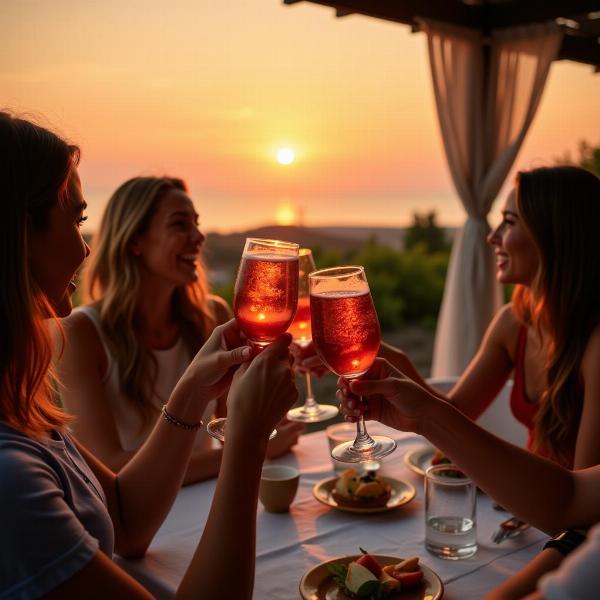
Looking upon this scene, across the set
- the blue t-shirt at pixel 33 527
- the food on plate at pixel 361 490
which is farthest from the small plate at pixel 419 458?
the blue t-shirt at pixel 33 527

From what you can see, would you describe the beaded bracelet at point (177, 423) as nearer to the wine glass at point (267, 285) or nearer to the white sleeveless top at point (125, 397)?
the wine glass at point (267, 285)

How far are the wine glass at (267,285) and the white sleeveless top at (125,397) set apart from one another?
3.55ft

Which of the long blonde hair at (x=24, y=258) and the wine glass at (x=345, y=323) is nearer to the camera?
the long blonde hair at (x=24, y=258)

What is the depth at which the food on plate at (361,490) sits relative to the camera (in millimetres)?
1809

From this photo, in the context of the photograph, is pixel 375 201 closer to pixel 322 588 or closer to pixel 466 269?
pixel 466 269

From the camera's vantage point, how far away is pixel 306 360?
190 cm

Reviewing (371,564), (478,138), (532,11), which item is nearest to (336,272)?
(371,564)

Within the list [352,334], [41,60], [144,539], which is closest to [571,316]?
[352,334]

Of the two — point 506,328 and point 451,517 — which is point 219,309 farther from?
point 451,517

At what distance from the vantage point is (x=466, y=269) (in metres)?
4.75

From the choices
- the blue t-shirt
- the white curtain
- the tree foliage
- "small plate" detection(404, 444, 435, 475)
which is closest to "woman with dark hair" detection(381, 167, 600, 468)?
"small plate" detection(404, 444, 435, 475)

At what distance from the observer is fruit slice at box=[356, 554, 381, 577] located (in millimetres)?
1401

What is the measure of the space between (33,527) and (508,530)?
1088mm

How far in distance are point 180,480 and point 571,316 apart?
4.26ft
